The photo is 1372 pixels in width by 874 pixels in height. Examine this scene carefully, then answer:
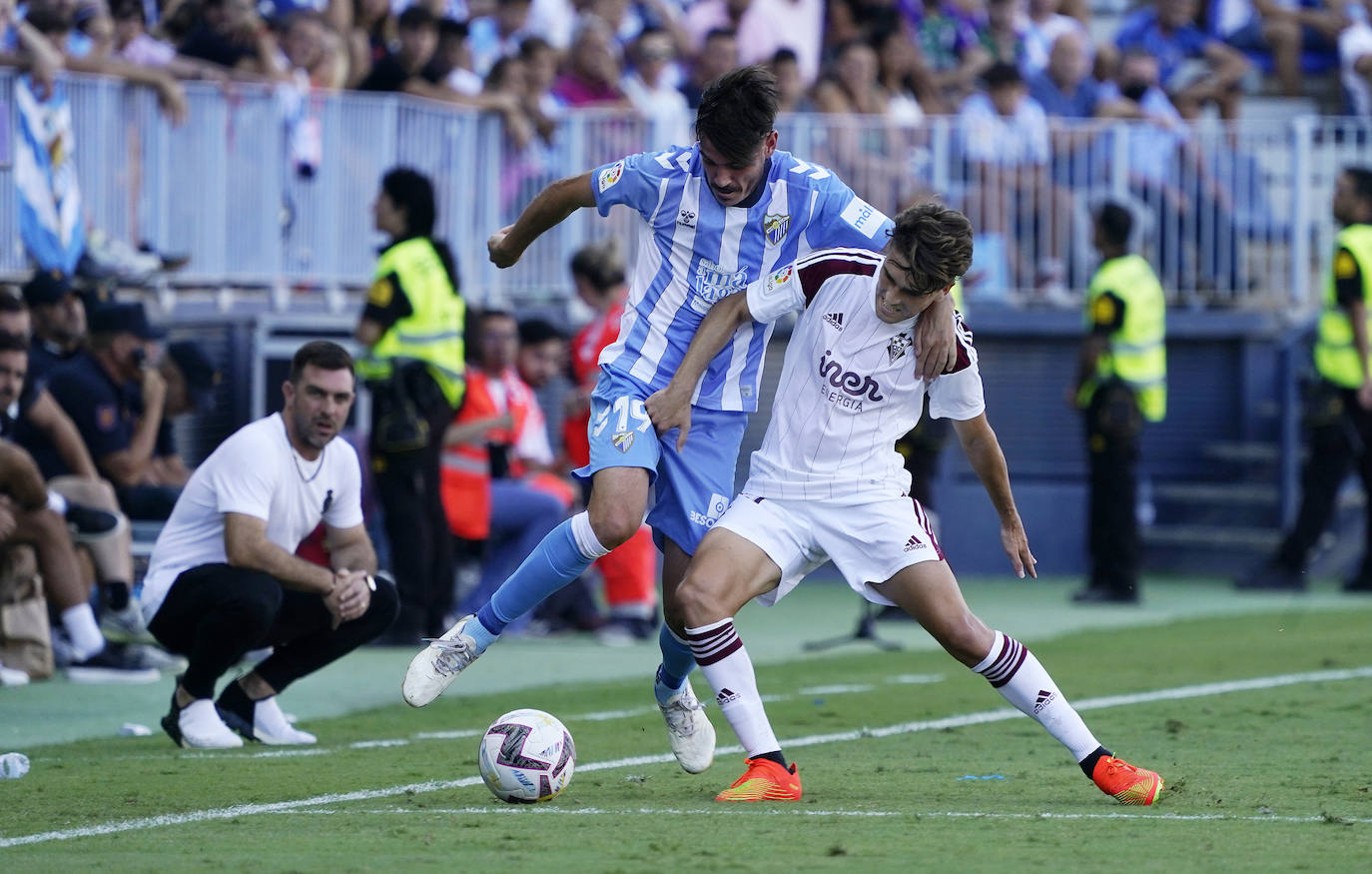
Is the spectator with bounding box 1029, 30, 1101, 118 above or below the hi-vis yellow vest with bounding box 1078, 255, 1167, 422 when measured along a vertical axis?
above

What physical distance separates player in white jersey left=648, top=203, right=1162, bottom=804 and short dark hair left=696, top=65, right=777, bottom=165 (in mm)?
416

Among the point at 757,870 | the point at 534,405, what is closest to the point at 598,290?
the point at 534,405

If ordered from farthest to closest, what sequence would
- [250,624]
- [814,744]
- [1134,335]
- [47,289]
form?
[1134,335] → [47,289] → [814,744] → [250,624]

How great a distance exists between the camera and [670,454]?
22.7ft

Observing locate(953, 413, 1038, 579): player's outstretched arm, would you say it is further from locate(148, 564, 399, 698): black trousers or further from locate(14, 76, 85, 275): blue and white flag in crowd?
locate(14, 76, 85, 275): blue and white flag in crowd

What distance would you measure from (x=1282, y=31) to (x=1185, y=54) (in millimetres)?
897

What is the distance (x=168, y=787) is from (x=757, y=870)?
246 cm

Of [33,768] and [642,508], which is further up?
[642,508]

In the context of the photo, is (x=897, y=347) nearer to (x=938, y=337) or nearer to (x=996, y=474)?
(x=938, y=337)

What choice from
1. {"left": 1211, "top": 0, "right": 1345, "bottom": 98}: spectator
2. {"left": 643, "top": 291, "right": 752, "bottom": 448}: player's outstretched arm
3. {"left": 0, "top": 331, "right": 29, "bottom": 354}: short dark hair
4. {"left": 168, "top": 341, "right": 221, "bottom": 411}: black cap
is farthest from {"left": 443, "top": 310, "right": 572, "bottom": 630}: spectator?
{"left": 1211, "top": 0, "right": 1345, "bottom": 98}: spectator

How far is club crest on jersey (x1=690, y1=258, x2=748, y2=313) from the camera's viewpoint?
690cm

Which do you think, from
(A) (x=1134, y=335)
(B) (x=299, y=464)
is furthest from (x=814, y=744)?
(A) (x=1134, y=335)

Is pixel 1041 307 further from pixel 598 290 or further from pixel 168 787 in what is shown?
pixel 168 787

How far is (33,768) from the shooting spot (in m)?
7.20
